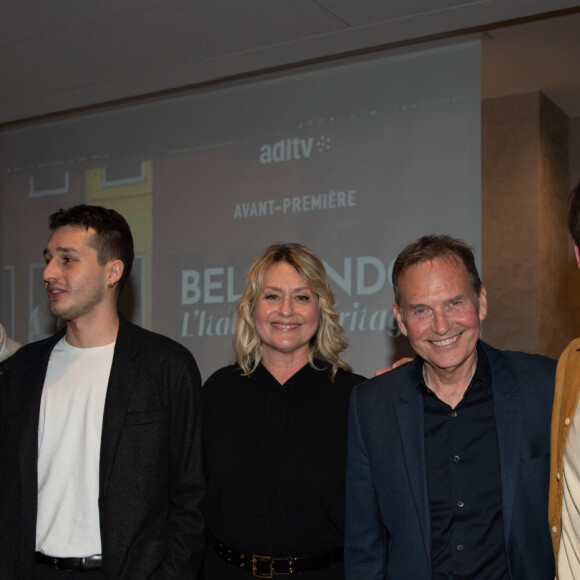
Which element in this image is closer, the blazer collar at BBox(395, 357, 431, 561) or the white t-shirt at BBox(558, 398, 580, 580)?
the white t-shirt at BBox(558, 398, 580, 580)

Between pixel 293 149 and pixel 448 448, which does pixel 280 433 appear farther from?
pixel 293 149

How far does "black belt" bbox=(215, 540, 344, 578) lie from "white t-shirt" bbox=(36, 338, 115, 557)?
1.56ft

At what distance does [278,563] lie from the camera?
8.09ft

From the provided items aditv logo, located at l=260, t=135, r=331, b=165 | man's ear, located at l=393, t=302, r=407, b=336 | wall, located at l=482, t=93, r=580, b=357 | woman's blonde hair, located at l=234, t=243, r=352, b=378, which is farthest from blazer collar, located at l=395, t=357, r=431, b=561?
wall, located at l=482, t=93, r=580, b=357

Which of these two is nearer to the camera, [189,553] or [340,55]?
[189,553]

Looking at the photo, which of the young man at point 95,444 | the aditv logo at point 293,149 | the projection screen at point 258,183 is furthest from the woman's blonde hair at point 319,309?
the aditv logo at point 293,149

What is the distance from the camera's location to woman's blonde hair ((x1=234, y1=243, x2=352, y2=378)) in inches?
109

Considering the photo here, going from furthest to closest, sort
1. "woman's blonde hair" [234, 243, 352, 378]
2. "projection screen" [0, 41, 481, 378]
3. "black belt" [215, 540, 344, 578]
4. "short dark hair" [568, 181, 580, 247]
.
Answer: "projection screen" [0, 41, 481, 378]
"woman's blonde hair" [234, 243, 352, 378]
"black belt" [215, 540, 344, 578]
"short dark hair" [568, 181, 580, 247]

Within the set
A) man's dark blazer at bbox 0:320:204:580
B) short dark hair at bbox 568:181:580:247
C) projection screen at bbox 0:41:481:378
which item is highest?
projection screen at bbox 0:41:481:378

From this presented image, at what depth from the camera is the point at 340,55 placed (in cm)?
492

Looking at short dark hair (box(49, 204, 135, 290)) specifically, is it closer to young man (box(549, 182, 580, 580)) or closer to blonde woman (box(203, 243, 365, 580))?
blonde woman (box(203, 243, 365, 580))

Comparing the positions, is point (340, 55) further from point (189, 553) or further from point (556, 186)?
point (189, 553)

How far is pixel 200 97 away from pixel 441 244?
3.70 m

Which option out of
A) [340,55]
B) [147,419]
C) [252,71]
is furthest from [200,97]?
[147,419]
